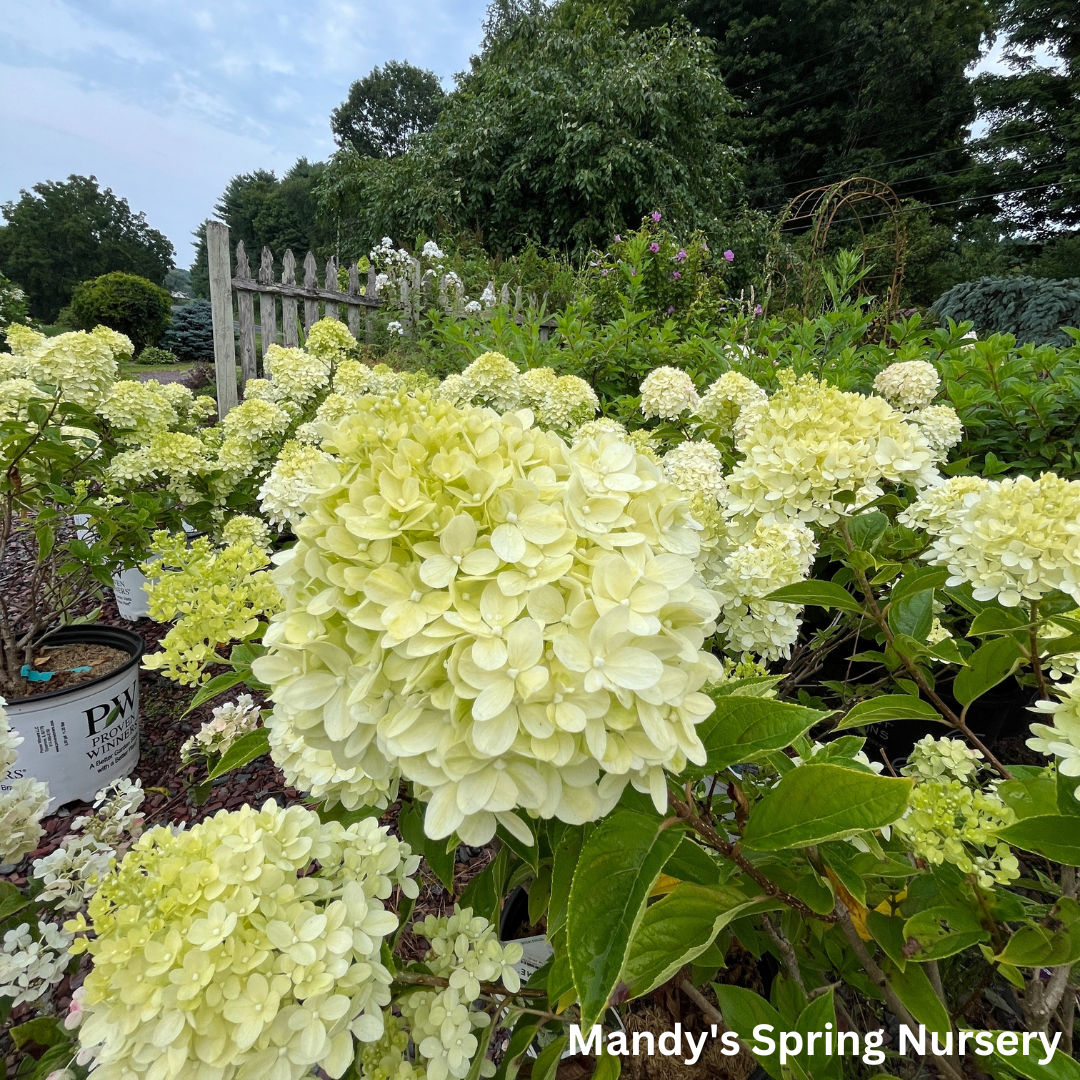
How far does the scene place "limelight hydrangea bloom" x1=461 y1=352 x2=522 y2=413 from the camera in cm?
212

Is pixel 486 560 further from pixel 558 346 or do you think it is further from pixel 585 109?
pixel 585 109

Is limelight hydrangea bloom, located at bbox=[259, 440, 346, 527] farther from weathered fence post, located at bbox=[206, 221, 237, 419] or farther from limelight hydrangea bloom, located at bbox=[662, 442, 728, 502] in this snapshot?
weathered fence post, located at bbox=[206, 221, 237, 419]

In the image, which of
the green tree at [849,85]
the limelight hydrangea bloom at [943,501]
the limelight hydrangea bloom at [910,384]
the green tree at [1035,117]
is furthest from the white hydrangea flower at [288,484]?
the green tree at [1035,117]

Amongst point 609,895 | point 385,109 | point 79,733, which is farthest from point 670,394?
point 385,109

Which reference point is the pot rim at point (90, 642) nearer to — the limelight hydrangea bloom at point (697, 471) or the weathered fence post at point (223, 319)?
the limelight hydrangea bloom at point (697, 471)

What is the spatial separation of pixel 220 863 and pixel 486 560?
0.40m

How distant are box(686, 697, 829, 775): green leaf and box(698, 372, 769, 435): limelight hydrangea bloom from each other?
54.4 inches

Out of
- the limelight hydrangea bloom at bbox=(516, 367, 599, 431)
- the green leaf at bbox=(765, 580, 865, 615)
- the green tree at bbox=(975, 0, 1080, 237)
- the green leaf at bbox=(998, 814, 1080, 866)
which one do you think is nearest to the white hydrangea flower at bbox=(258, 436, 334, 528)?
the limelight hydrangea bloom at bbox=(516, 367, 599, 431)

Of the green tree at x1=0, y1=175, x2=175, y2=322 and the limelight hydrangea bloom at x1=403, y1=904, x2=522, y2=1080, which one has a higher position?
the green tree at x1=0, y1=175, x2=175, y2=322

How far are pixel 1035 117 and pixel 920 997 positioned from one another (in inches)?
1072

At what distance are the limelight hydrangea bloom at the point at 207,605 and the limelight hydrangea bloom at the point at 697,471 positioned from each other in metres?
0.97

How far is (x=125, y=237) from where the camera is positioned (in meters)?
38.3

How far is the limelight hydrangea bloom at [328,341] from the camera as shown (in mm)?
2828

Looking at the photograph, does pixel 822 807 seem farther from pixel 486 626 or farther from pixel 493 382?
pixel 493 382
